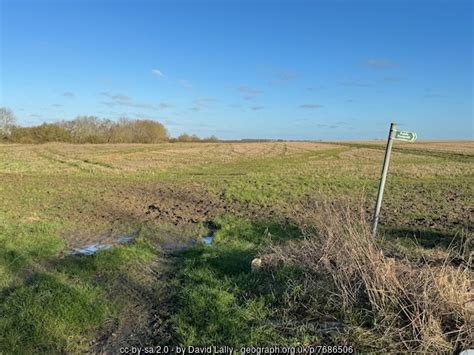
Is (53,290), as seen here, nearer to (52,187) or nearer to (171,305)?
(171,305)

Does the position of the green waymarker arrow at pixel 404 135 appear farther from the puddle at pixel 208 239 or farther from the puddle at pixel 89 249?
the puddle at pixel 89 249

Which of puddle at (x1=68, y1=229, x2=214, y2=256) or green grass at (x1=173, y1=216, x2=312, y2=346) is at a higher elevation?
green grass at (x1=173, y1=216, x2=312, y2=346)

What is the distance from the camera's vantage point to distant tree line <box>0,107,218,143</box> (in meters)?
86.1

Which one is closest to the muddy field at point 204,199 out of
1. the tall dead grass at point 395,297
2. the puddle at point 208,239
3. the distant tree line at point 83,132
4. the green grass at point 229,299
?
the puddle at point 208,239

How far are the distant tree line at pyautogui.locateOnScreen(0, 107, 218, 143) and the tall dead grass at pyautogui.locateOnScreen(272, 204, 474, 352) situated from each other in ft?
294

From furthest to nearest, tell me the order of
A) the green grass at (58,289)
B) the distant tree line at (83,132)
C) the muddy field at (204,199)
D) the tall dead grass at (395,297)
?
the distant tree line at (83,132) → the muddy field at (204,199) → the green grass at (58,289) → the tall dead grass at (395,297)

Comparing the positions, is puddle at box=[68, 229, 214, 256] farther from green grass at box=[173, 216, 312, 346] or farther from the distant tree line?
the distant tree line

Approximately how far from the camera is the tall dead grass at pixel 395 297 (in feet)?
13.3

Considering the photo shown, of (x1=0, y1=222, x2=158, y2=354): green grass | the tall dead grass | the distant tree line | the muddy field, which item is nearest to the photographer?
the tall dead grass

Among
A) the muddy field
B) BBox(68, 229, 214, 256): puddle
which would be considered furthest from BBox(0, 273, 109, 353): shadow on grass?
the muddy field

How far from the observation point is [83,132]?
94562mm

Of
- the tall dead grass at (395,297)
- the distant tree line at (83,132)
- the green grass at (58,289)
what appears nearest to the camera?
the tall dead grass at (395,297)

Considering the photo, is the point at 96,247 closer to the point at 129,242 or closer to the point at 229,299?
the point at 129,242

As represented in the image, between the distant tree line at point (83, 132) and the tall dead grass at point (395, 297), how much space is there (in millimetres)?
89622
